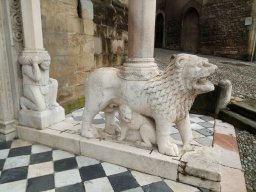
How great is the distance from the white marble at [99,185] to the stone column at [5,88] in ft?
4.27

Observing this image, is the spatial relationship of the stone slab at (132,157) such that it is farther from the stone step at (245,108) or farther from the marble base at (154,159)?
the stone step at (245,108)

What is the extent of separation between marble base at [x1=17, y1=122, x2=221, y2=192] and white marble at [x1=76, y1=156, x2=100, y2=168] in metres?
0.04

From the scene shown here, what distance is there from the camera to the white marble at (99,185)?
1577 millimetres

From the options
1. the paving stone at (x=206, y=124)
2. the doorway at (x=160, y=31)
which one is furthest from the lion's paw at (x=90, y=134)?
the doorway at (x=160, y=31)

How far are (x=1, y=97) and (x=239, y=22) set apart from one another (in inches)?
431

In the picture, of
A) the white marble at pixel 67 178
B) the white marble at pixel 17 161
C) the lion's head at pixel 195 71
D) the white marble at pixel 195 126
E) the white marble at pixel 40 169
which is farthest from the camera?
the white marble at pixel 195 126

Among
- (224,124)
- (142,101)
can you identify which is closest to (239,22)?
(224,124)

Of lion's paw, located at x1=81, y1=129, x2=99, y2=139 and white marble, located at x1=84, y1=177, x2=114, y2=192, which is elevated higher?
lion's paw, located at x1=81, y1=129, x2=99, y2=139

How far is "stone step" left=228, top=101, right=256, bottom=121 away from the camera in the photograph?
121 inches

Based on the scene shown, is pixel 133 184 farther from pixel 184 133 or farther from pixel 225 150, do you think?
pixel 225 150

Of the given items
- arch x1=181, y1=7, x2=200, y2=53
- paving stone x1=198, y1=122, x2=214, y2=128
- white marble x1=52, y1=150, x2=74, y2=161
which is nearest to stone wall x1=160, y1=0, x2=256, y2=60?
arch x1=181, y1=7, x2=200, y2=53

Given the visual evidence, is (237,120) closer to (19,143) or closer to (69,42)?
(69,42)

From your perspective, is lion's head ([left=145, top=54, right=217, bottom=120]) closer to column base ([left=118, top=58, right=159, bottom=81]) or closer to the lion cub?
column base ([left=118, top=58, right=159, bottom=81])

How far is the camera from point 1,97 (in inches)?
90.7
